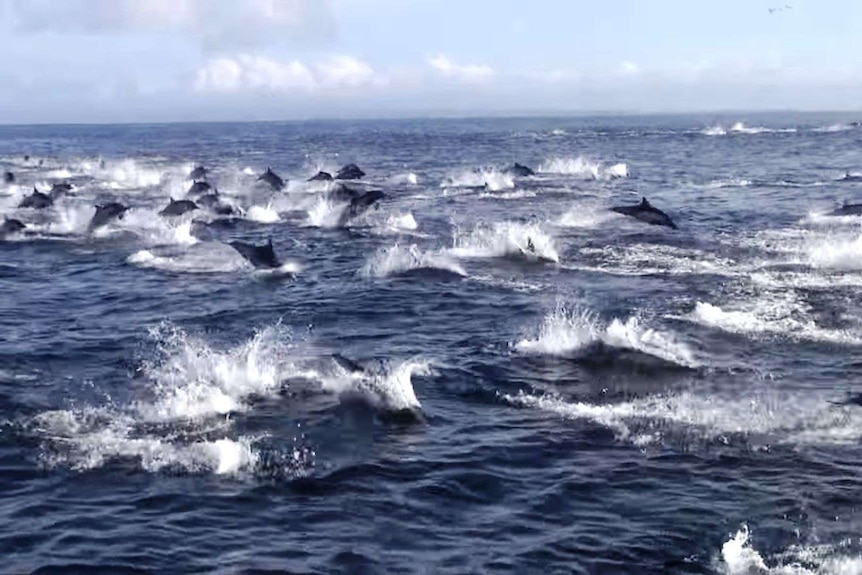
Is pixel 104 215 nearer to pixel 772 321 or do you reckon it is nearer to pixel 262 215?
pixel 262 215

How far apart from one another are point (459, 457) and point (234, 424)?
338 cm

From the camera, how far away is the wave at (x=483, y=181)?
5297cm

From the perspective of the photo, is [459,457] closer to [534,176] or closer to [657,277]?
[657,277]

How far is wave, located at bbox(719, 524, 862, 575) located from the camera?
421 inches

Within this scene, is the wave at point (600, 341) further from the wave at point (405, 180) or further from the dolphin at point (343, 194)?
the wave at point (405, 180)

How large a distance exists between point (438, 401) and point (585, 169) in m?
49.1

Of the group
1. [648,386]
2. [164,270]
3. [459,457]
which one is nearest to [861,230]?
[648,386]

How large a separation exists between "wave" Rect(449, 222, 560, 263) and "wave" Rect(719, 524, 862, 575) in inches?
738

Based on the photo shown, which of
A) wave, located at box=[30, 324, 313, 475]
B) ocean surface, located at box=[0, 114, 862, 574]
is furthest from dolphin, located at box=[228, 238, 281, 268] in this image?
wave, located at box=[30, 324, 313, 475]

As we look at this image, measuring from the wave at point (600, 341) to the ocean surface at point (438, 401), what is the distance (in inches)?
3.1

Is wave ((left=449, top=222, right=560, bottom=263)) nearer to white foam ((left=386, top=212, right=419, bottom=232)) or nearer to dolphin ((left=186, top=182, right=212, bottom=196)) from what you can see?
white foam ((left=386, top=212, right=419, bottom=232))

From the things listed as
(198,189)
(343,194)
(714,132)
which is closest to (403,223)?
(343,194)

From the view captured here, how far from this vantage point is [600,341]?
19.4 m

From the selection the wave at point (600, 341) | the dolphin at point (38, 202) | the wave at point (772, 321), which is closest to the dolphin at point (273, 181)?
the dolphin at point (38, 202)
